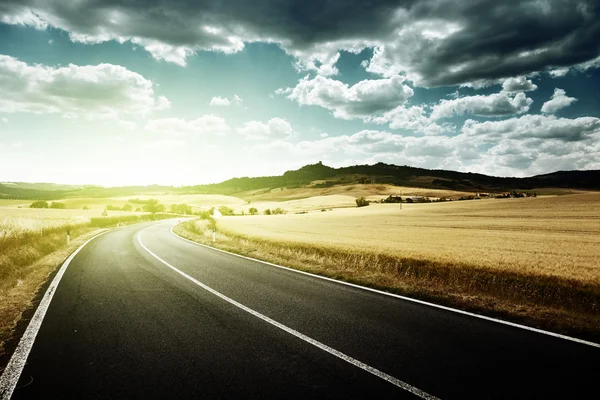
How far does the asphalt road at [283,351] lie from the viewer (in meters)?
4.21

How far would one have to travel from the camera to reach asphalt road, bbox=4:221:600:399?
13.8ft

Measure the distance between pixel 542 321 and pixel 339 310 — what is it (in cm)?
407

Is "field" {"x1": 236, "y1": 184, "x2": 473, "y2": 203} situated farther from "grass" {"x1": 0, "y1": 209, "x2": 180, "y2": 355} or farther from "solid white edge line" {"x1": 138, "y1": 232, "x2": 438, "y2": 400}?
"solid white edge line" {"x1": 138, "y1": 232, "x2": 438, "y2": 400}

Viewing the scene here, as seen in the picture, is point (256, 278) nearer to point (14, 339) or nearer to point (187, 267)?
point (187, 267)

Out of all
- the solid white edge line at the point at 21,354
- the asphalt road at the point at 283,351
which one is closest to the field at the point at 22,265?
the solid white edge line at the point at 21,354

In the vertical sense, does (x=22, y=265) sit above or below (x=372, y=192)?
below

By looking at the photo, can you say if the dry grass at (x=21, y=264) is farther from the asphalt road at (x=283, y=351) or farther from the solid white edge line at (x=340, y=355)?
the solid white edge line at (x=340, y=355)

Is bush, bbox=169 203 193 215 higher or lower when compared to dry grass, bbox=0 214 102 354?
lower

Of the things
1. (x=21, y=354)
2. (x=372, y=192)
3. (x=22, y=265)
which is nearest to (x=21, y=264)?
(x=22, y=265)

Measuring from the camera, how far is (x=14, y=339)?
5.92 m

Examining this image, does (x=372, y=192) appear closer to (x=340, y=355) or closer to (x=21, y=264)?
(x=21, y=264)

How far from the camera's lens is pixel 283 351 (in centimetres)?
530

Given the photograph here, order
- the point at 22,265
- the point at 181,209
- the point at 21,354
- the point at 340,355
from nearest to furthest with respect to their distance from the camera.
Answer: the point at 340,355
the point at 21,354
the point at 22,265
the point at 181,209

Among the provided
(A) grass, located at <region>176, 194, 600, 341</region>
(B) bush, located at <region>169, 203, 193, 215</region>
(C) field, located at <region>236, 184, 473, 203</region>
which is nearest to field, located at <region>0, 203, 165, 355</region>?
(A) grass, located at <region>176, 194, 600, 341</region>
